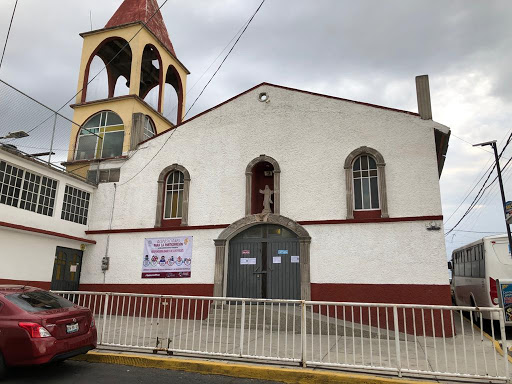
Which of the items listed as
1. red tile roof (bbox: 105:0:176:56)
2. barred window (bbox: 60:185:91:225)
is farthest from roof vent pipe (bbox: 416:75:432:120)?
red tile roof (bbox: 105:0:176:56)

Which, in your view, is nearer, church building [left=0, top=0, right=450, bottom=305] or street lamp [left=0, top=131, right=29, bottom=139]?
church building [left=0, top=0, right=450, bottom=305]

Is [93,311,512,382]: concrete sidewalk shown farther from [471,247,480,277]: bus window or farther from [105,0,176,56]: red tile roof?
[105,0,176,56]: red tile roof

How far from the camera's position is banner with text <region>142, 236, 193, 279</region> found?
13.5 m

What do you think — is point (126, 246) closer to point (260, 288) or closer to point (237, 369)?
point (260, 288)

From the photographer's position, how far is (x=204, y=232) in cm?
1352

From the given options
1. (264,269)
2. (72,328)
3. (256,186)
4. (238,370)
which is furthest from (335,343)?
(256,186)

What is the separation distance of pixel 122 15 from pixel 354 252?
1651 centimetres

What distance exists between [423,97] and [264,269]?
7.52 metres

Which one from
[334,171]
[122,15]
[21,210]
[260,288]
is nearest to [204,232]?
[260,288]

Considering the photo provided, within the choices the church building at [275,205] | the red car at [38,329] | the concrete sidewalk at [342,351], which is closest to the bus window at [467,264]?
the church building at [275,205]

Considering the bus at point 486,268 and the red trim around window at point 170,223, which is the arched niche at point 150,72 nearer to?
the red trim around window at point 170,223

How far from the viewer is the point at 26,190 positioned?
12727 mm

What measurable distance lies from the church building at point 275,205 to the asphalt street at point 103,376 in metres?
5.87

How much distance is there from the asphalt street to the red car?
339mm
